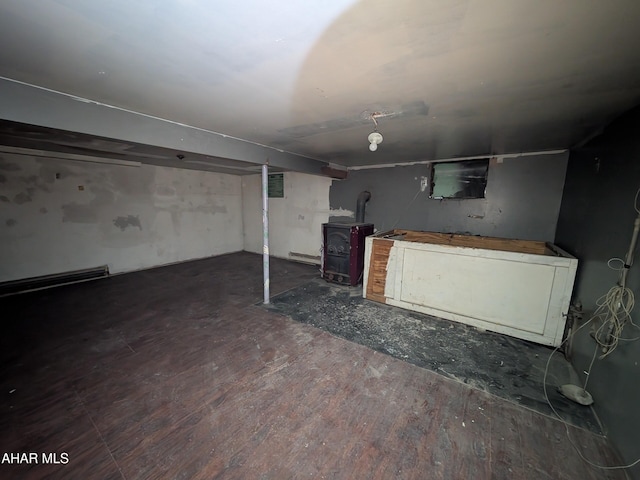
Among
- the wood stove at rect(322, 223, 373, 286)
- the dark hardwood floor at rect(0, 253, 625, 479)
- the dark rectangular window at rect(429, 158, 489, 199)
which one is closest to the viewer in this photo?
the dark hardwood floor at rect(0, 253, 625, 479)

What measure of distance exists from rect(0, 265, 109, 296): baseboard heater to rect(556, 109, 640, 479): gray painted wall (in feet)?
21.8

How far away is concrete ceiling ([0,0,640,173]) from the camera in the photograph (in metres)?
0.90

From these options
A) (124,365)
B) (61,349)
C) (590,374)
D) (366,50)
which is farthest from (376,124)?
(61,349)

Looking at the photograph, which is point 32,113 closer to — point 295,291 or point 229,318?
point 229,318

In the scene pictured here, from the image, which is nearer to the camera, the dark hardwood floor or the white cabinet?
the dark hardwood floor

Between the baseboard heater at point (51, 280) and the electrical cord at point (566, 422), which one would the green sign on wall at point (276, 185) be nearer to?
the baseboard heater at point (51, 280)

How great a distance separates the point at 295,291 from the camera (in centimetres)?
396

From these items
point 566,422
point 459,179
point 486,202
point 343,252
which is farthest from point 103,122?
point 486,202

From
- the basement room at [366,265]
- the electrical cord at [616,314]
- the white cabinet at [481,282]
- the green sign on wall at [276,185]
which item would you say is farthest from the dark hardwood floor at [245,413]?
the green sign on wall at [276,185]

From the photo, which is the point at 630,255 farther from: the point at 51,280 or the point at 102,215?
the point at 51,280

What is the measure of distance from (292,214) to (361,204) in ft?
6.33

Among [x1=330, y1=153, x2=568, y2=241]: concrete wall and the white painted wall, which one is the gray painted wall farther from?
the white painted wall

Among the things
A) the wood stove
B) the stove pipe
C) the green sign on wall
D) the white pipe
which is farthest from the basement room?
the green sign on wall

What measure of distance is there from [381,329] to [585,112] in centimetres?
268
